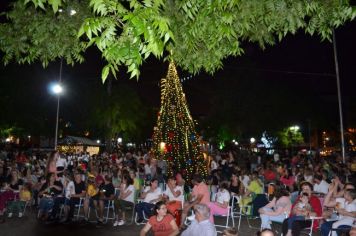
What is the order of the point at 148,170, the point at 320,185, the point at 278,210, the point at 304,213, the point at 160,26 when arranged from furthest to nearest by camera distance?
the point at 148,170 < the point at 320,185 < the point at 278,210 < the point at 304,213 < the point at 160,26

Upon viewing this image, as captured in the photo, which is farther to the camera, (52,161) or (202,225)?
(52,161)

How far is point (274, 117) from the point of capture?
42.2 meters

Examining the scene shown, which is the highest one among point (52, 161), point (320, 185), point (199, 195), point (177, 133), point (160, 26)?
point (177, 133)

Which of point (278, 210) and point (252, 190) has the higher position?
point (252, 190)

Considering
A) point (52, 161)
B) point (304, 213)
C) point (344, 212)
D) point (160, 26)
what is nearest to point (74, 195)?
point (52, 161)

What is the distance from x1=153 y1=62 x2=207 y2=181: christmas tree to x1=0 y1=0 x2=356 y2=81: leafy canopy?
10619 millimetres

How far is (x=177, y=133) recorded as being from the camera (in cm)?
1792

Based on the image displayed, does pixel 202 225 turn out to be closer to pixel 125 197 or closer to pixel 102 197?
pixel 125 197

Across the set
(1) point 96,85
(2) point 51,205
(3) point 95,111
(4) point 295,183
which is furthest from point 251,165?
(1) point 96,85

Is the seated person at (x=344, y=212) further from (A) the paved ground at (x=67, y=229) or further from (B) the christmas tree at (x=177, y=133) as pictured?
(B) the christmas tree at (x=177, y=133)

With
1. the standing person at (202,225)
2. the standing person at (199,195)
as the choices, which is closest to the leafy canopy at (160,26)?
the standing person at (202,225)

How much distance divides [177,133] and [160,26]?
14.4 m

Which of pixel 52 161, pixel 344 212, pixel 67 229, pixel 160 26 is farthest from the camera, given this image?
pixel 67 229

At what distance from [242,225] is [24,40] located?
7797 millimetres
